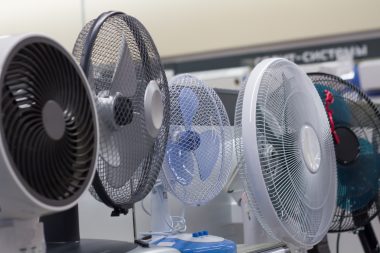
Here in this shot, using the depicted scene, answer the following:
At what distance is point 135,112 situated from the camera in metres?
0.94

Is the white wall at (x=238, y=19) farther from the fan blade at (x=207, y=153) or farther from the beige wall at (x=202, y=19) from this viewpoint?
the fan blade at (x=207, y=153)

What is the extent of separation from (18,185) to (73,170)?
11cm

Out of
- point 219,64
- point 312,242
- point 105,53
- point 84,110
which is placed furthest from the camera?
point 219,64

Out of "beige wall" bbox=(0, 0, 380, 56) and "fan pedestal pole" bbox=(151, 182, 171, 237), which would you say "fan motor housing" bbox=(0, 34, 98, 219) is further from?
"beige wall" bbox=(0, 0, 380, 56)

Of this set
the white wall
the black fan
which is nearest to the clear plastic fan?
the black fan

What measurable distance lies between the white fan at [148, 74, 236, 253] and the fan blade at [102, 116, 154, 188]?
0.64 ft

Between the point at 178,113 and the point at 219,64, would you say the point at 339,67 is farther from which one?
the point at 178,113

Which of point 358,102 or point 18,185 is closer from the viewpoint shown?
point 18,185

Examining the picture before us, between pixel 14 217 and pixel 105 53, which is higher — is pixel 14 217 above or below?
below

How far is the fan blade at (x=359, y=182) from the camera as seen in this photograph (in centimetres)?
143

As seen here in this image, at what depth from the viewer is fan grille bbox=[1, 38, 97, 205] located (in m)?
0.61

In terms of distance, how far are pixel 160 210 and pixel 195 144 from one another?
156 mm

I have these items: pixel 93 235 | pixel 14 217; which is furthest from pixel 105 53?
pixel 93 235

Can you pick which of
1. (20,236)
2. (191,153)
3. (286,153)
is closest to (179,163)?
(191,153)
